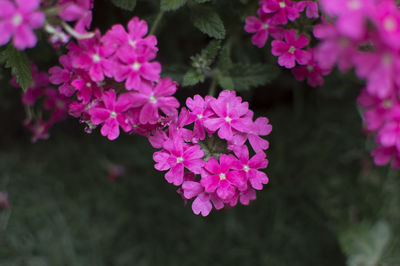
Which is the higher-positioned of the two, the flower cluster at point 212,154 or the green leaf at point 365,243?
the flower cluster at point 212,154

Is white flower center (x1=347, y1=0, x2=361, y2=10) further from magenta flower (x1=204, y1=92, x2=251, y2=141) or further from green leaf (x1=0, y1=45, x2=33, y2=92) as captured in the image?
green leaf (x1=0, y1=45, x2=33, y2=92)

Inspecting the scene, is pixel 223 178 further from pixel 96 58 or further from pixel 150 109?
pixel 96 58

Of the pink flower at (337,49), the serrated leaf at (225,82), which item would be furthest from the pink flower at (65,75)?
the pink flower at (337,49)

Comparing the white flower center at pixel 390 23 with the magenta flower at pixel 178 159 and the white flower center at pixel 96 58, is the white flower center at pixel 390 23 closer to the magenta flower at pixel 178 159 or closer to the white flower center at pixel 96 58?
the magenta flower at pixel 178 159

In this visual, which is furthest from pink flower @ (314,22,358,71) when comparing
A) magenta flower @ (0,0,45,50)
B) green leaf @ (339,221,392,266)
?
green leaf @ (339,221,392,266)

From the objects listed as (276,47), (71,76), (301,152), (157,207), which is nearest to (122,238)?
(157,207)

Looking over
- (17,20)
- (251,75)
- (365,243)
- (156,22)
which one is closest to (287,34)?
(251,75)

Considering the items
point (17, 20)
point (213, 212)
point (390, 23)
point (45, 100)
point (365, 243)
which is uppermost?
point (390, 23)

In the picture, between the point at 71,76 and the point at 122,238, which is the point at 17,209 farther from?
the point at 71,76
